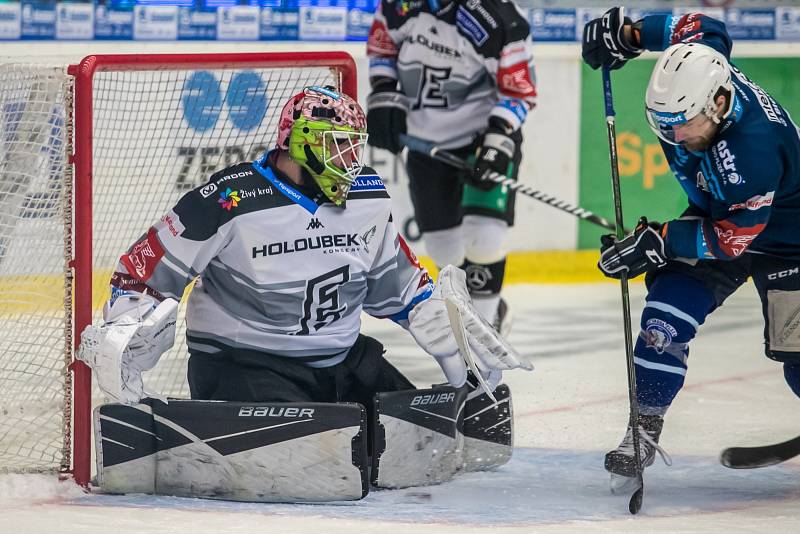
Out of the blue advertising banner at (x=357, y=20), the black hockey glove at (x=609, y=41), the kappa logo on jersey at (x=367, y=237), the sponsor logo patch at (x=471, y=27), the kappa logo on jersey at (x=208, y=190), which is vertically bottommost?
the kappa logo on jersey at (x=367, y=237)

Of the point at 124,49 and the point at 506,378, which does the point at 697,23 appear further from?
the point at 124,49

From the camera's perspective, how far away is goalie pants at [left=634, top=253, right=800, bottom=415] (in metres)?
3.17

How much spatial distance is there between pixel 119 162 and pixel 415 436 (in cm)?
122

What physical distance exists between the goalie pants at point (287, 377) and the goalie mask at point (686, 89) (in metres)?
0.80

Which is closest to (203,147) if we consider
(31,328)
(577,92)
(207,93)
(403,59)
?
(207,93)

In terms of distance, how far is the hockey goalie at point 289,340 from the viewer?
2.92m

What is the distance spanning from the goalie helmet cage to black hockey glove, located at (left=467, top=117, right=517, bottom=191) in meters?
0.87

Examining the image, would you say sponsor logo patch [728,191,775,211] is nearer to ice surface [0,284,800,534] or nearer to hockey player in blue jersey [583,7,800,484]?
hockey player in blue jersey [583,7,800,484]

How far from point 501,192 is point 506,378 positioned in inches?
22.7

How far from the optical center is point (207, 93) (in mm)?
3625

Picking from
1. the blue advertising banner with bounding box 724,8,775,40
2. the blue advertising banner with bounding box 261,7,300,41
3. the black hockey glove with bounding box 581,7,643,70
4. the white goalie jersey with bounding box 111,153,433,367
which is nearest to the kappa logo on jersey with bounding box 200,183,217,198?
the white goalie jersey with bounding box 111,153,433,367

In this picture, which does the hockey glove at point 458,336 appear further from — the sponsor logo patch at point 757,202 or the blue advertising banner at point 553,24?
the blue advertising banner at point 553,24

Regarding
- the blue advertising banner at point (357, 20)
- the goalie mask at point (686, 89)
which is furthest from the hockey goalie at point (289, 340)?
the blue advertising banner at point (357, 20)

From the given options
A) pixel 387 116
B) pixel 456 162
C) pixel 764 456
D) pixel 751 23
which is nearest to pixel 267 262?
pixel 764 456
